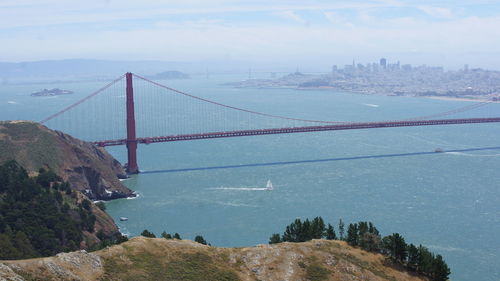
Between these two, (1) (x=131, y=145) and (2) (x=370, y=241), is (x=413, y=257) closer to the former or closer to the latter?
(2) (x=370, y=241)

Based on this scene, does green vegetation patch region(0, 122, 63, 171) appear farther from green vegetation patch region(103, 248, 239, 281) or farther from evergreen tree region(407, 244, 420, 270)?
evergreen tree region(407, 244, 420, 270)

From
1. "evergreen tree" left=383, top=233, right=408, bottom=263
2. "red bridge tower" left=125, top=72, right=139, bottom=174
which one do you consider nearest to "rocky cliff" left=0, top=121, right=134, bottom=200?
"red bridge tower" left=125, top=72, right=139, bottom=174

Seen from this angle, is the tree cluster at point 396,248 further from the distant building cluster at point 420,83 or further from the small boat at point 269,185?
the distant building cluster at point 420,83

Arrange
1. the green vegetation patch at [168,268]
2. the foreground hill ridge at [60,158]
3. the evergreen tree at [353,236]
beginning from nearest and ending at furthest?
the green vegetation patch at [168,268], the evergreen tree at [353,236], the foreground hill ridge at [60,158]

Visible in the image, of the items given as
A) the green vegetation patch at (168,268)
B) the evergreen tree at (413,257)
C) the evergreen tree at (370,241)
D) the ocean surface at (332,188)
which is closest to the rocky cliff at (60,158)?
the ocean surface at (332,188)

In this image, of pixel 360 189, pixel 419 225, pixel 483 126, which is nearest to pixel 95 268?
pixel 419 225
